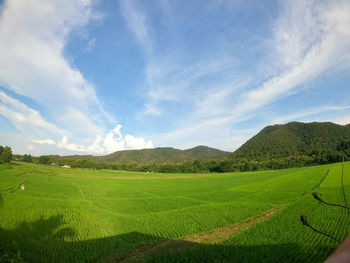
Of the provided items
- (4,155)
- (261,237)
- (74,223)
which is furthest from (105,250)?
(4,155)

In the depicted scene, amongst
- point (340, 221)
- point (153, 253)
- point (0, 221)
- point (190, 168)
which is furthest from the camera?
point (190, 168)

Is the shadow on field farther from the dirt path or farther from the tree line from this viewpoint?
the tree line

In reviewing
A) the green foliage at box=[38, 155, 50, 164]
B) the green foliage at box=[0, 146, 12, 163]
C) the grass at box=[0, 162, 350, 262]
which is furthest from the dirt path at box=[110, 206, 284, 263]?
the green foliage at box=[38, 155, 50, 164]

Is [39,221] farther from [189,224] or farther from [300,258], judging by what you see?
[300,258]

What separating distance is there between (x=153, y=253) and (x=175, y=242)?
214 centimetres

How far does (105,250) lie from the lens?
42.0 feet

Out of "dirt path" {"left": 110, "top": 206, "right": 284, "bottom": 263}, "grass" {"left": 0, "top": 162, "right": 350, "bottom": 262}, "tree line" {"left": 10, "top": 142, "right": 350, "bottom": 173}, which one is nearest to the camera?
"grass" {"left": 0, "top": 162, "right": 350, "bottom": 262}

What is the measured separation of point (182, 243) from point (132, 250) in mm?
3536

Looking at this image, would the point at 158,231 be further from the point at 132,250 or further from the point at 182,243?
the point at 132,250

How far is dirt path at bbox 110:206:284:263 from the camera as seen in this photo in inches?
474

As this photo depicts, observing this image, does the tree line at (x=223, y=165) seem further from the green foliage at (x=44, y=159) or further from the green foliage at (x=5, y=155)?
the green foliage at (x=5, y=155)

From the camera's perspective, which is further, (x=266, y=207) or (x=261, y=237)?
(x=266, y=207)

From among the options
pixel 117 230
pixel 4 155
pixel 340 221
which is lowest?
pixel 117 230

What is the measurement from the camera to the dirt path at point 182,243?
39.5 ft
